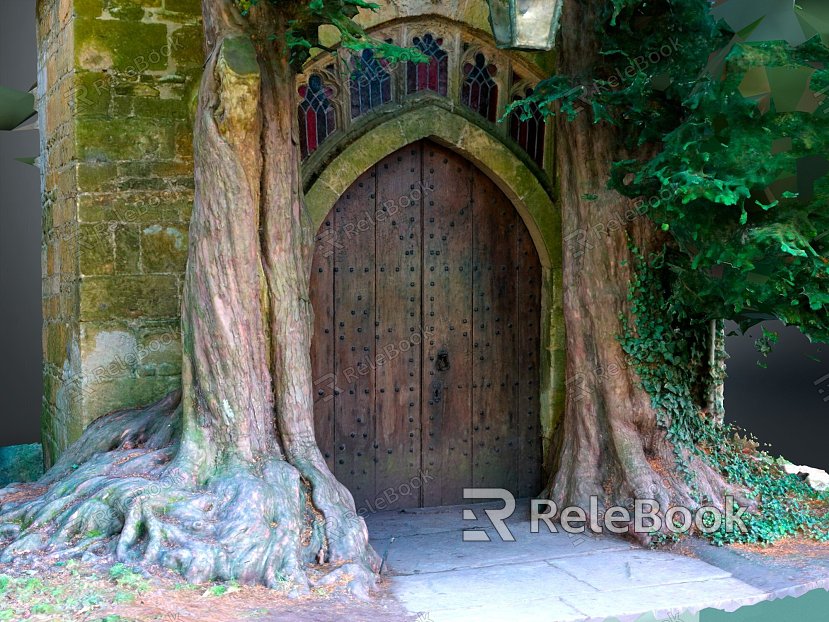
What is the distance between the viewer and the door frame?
237 inches

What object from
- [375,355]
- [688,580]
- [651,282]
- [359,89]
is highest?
[359,89]

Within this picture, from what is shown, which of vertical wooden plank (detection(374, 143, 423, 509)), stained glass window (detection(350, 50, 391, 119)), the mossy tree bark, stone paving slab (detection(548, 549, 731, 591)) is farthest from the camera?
vertical wooden plank (detection(374, 143, 423, 509))

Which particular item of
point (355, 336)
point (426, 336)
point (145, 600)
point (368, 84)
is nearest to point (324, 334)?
point (355, 336)

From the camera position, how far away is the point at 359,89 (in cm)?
613

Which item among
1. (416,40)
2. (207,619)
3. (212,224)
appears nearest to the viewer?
(207,619)

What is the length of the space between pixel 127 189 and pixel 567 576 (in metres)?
3.45

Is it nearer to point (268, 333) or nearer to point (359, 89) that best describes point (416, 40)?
point (359, 89)

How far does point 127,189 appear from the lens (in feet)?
18.7

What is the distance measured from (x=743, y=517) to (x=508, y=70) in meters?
3.33

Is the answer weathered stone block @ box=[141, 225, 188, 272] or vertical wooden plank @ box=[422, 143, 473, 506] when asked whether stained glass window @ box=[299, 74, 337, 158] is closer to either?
vertical wooden plank @ box=[422, 143, 473, 506]

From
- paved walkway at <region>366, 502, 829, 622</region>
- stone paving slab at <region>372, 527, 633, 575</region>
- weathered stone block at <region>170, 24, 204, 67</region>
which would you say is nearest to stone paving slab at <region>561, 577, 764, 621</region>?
paved walkway at <region>366, 502, 829, 622</region>

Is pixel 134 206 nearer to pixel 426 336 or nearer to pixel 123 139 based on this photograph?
pixel 123 139

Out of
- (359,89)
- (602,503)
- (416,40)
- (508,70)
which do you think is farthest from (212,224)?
(602,503)

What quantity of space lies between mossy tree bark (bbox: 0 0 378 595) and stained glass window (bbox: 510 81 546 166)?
1963mm
